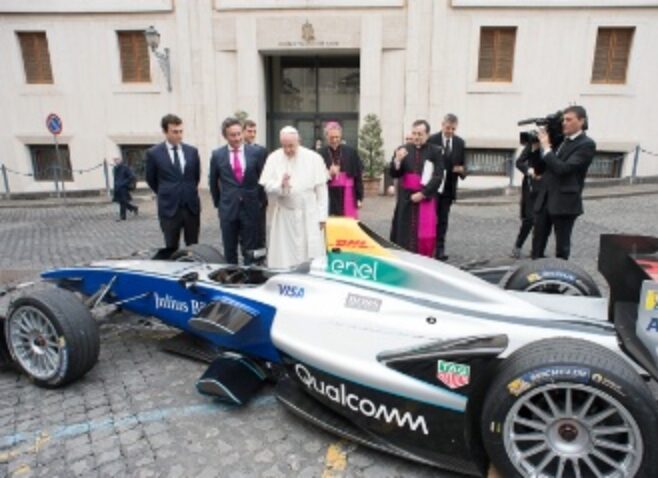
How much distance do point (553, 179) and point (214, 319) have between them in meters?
3.70

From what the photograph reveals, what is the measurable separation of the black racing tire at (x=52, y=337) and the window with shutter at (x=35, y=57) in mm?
15128

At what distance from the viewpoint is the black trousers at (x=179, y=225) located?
5012 millimetres

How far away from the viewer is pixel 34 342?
3.21 meters

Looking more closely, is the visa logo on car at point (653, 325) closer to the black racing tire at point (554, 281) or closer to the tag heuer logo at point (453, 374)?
the tag heuer logo at point (453, 374)

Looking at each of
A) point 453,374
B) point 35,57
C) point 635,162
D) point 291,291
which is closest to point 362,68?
point 635,162

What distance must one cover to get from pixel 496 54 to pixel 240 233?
11.7m

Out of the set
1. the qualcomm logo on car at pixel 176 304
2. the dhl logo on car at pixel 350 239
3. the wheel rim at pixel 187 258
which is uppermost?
the dhl logo on car at pixel 350 239

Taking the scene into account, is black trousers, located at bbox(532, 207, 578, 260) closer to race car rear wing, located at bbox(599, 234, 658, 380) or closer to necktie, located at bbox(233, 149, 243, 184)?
race car rear wing, located at bbox(599, 234, 658, 380)

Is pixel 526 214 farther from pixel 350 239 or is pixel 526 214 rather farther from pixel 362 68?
pixel 362 68

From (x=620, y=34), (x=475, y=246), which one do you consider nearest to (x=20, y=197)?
(x=475, y=246)

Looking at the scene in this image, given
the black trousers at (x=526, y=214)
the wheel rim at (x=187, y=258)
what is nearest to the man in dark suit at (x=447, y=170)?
the black trousers at (x=526, y=214)

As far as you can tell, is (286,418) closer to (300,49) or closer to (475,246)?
(475,246)

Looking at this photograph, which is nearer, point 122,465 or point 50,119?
point 122,465

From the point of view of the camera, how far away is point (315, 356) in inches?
98.3
